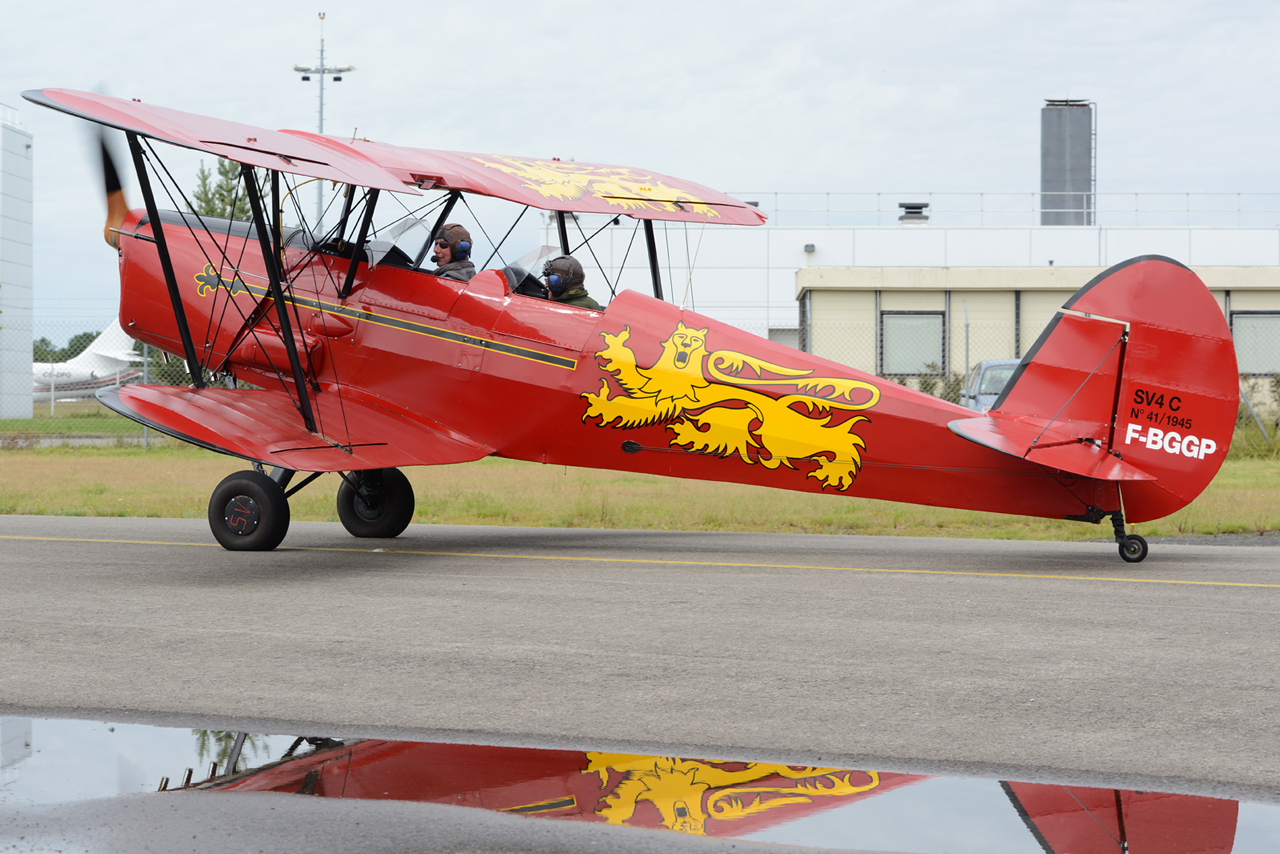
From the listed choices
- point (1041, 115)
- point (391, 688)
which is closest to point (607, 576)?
point (391, 688)

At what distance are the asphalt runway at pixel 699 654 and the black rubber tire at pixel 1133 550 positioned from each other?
0.10 m

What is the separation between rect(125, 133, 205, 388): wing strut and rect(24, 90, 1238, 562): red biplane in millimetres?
30

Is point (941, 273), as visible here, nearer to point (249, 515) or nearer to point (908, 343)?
point (908, 343)

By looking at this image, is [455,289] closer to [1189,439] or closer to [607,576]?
[607,576]

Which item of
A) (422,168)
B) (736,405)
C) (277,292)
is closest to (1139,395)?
(736,405)

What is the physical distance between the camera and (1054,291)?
27.1m

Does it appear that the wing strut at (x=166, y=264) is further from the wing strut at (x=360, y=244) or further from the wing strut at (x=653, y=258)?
the wing strut at (x=653, y=258)

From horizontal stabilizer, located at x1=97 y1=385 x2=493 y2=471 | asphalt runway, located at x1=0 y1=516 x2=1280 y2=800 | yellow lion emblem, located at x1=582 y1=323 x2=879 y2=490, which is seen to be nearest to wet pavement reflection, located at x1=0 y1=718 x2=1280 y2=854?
asphalt runway, located at x1=0 y1=516 x2=1280 y2=800

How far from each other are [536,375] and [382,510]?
2213 millimetres

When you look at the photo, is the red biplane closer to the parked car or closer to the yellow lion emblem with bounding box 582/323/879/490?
the yellow lion emblem with bounding box 582/323/879/490

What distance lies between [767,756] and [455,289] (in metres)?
6.41

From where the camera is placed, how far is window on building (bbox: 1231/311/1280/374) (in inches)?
1067

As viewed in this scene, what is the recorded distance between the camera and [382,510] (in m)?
10.2

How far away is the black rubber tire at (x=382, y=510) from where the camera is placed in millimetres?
10148
